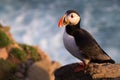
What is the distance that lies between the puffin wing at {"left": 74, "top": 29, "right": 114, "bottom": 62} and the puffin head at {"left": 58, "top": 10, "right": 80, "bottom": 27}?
1.15 feet

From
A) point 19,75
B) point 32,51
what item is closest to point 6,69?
point 19,75

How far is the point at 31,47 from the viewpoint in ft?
154

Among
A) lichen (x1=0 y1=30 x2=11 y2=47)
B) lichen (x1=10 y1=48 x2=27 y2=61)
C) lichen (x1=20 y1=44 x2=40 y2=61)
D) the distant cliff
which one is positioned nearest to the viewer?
the distant cliff

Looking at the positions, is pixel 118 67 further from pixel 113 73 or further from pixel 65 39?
pixel 65 39

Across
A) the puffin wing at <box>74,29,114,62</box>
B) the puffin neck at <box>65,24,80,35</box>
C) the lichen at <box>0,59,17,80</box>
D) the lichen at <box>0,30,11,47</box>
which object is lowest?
the puffin wing at <box>74,29,114,62</box>

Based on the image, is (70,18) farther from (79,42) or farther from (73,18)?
(79,42)

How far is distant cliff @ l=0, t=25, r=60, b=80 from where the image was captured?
39375 mm

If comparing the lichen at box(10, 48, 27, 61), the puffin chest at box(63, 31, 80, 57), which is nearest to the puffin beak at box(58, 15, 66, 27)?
the puffin chest at box(63, 31, 80, 57)

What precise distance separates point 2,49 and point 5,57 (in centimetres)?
91

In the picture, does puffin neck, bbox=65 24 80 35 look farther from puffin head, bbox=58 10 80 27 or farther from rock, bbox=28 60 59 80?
rock, bbox=28 60 59 80

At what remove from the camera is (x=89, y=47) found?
15.9m

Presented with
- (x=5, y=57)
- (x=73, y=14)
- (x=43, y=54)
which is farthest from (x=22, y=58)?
(x=73, y=14)

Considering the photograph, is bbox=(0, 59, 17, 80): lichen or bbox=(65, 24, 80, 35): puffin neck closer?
bbox=(65, 24, 80, 35): puffin neck

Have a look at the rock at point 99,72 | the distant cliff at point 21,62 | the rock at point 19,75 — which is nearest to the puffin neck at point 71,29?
the rock at point 99,72
